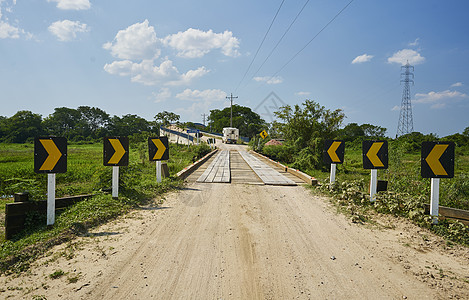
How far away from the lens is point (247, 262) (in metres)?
3.23

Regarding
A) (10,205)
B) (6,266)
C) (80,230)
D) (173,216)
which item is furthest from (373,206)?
(10,205)

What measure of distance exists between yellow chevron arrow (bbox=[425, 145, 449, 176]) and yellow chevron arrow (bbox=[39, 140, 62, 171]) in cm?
679

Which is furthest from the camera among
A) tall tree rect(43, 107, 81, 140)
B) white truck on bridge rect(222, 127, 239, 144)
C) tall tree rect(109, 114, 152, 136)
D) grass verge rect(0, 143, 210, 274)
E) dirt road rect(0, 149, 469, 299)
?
tall tree rect(109, 114, 152, 136)

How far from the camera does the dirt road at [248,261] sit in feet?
8.62

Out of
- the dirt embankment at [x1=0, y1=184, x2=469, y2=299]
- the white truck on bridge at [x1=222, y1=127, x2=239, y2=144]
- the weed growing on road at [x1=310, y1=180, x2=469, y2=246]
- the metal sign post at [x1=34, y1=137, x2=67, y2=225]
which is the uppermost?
the white truck on bridge at [x1=222, y1=127, x2=239, y2=144]

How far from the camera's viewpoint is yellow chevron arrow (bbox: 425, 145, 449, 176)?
15.9 ft

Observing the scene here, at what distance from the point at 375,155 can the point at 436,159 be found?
1256 millimetres

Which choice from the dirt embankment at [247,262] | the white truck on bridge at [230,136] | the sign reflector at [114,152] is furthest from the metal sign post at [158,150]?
the white truck on bridge at [230,136]

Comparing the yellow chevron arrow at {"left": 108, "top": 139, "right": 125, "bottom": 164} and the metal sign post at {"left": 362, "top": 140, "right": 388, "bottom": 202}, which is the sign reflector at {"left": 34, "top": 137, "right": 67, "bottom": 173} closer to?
the yellow chevron arrow at {"left": 108, "top": 139, "right": 125, "bottom": 164}

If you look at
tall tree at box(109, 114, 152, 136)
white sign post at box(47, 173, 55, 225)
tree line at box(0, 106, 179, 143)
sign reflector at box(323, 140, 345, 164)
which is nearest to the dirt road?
white sign post at box(47, 173, 55, 225)

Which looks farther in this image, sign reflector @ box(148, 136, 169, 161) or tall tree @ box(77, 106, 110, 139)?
tall tree @ box(77, 106, 110, 139)

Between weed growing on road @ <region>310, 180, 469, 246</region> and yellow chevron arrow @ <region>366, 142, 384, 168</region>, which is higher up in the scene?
yellow chevron arrow @ <region>366, 142, 384, 168</region>

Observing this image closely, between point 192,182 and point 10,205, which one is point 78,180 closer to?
point 192,182

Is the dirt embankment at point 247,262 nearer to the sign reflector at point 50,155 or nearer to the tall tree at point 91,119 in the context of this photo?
the sign reflector at point 50,155
